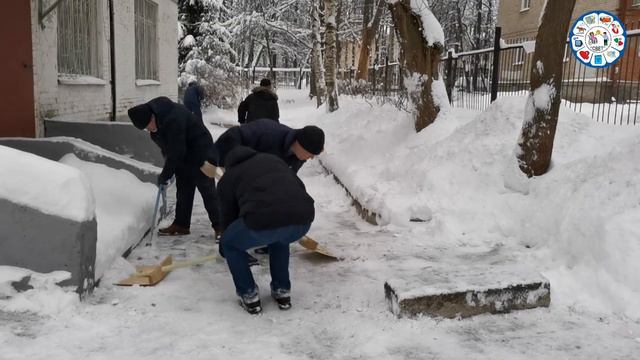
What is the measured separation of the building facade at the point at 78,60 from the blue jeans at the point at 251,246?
3.40 meters

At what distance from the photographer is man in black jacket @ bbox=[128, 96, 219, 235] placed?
5309mm

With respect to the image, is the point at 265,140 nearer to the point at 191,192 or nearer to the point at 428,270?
the point at 428,270

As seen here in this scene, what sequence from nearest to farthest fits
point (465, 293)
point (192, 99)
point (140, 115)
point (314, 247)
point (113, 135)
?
1. point (465, 293)
2. point (314, 247)
3. point (140, 115)
4. point (113, 135)
5. point (192, 99)

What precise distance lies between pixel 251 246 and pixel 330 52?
40.6 ft

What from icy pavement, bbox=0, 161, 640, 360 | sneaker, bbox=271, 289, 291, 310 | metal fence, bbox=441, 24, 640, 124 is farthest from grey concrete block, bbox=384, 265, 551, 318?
metal fence, bbox=441, 24, 640, 124

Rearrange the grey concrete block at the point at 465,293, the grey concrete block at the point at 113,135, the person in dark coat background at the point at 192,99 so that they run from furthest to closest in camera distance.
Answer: the person in dark coat background at the point at 192,99, the grey concrete block at the point at 113,135, the grey concrete block at the point at 465,293

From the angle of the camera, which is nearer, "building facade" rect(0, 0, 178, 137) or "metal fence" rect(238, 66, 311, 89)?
"building facade" rect(0, 0, 178, 137)

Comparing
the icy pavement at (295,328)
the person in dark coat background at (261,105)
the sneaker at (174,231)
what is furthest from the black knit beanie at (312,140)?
the person in dark coat background at (261,105)

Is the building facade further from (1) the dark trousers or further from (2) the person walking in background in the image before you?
(2) the person walking in background

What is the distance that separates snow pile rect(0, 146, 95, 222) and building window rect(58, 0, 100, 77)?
3962mm

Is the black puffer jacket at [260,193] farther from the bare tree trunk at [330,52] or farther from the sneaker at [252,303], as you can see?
the bare tree trunk at [330,52]

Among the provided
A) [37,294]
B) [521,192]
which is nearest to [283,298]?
[37,294]

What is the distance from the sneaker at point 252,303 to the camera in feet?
12.4

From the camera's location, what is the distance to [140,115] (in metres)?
5.24
